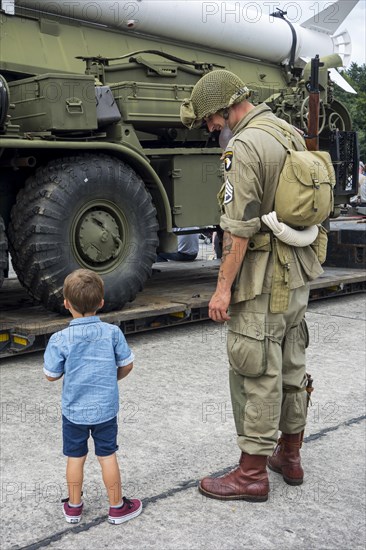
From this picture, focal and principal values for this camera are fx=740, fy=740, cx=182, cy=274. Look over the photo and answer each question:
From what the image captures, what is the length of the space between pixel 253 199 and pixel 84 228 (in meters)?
3.04

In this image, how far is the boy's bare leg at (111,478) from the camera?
9.76 feet

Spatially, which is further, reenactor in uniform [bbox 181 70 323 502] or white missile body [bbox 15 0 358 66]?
white missile body [bbox 15 0 358 66]

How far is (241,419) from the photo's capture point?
327 cm

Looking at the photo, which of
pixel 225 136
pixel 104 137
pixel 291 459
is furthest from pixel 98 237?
pixel 291 459

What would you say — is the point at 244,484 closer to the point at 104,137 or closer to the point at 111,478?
the point at 111,478

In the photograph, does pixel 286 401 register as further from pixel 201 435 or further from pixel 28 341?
pixel 28 341

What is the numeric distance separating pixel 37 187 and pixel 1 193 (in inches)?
18.0

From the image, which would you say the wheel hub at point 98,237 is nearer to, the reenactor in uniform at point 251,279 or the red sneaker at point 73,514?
the reenactor in uniform at point 251,279

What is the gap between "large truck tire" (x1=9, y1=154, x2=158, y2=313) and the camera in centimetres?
571

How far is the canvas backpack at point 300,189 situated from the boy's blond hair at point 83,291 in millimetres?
867

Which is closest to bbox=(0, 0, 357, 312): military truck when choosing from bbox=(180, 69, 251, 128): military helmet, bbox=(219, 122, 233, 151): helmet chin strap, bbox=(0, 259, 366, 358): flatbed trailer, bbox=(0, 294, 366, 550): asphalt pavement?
bbox=(0, 259, 366, 358): flatbed trailer

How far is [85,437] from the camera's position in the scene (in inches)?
117

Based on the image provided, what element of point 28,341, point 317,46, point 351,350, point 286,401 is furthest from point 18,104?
point 317,46

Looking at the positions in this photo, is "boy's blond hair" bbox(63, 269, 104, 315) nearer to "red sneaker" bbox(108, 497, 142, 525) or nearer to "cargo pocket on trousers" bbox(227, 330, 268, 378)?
"cargo pocket on trousers" bbox(227, 330, 268, 378)
